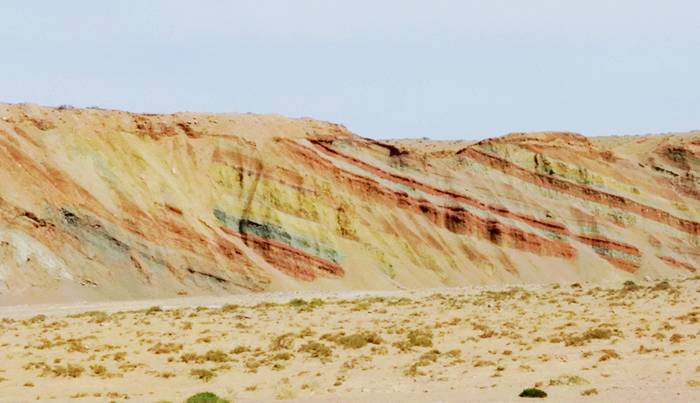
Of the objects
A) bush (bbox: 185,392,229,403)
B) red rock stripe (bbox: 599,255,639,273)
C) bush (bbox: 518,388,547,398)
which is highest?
red rock stripe (bbox: 599,255,639,273)

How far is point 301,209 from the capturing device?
246 ft

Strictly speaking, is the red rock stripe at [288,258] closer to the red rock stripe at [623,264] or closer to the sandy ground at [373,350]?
the sandy ground at [373,350]

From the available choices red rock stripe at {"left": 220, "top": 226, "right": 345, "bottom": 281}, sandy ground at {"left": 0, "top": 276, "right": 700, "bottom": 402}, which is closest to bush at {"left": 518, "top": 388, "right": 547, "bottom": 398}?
sandy ground at {"left": 0, "top": 276, "right": 700, "bottom": 402}

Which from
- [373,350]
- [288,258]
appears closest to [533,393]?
[373,350]

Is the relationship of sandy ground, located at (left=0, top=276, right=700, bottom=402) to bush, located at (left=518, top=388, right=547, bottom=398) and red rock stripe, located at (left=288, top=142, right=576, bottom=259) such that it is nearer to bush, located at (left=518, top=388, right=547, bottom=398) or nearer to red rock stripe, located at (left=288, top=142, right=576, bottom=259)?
bush, located at (left=518, top=388, right=547, bottom=398)

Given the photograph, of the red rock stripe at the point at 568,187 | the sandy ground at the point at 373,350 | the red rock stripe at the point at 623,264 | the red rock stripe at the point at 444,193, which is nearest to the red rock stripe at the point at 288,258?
the red rock stripe at the point at 444,193

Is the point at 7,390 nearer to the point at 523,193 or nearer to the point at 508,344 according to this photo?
the point at 508,344

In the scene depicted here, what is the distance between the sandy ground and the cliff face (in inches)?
577

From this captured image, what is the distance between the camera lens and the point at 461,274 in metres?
77.9

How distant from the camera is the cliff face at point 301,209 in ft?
206

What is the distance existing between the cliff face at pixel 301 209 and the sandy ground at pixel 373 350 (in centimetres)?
1467

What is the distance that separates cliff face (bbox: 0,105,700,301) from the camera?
6269cm

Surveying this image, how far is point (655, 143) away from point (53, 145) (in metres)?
68.8

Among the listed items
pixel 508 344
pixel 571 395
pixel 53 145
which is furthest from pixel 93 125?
pixel 571 395
